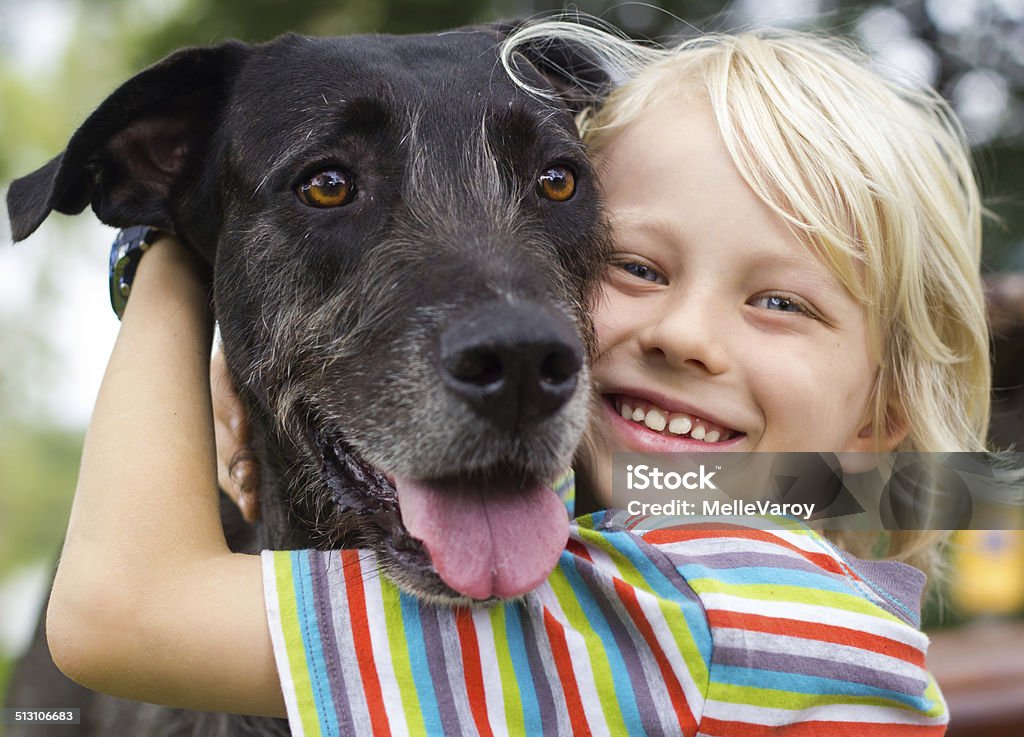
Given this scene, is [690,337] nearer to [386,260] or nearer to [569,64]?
[386,260]

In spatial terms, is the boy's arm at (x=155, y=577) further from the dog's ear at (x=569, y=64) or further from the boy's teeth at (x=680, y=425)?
the dog's ear at (x=569, y=64)

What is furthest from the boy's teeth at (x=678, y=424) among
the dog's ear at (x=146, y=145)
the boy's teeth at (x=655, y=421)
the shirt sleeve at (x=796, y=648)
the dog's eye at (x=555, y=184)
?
the dog's ear at (x=146, y=145)

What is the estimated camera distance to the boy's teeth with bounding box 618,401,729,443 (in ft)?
8.75

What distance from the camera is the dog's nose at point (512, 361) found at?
199 cm

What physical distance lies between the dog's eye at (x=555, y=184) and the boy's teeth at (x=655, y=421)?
66 centimetres

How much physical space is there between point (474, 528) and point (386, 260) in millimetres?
738

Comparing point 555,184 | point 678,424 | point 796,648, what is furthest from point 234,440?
point 796,648

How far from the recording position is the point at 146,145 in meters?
3.08

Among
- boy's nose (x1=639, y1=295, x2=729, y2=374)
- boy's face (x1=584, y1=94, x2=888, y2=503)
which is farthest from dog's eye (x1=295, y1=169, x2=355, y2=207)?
boy's nose (x1=639, y1=295, x2=729, y2=374)

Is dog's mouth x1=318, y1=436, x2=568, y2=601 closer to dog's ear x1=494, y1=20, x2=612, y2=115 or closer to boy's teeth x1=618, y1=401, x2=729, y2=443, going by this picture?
boy's teeth x1=618, y1=401, x2=729, y2=443

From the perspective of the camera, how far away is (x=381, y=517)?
2391 millimetres

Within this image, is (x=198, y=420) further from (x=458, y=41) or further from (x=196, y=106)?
(x=458, y=41)

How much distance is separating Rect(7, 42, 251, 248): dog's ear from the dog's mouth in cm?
129

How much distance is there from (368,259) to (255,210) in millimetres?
417
